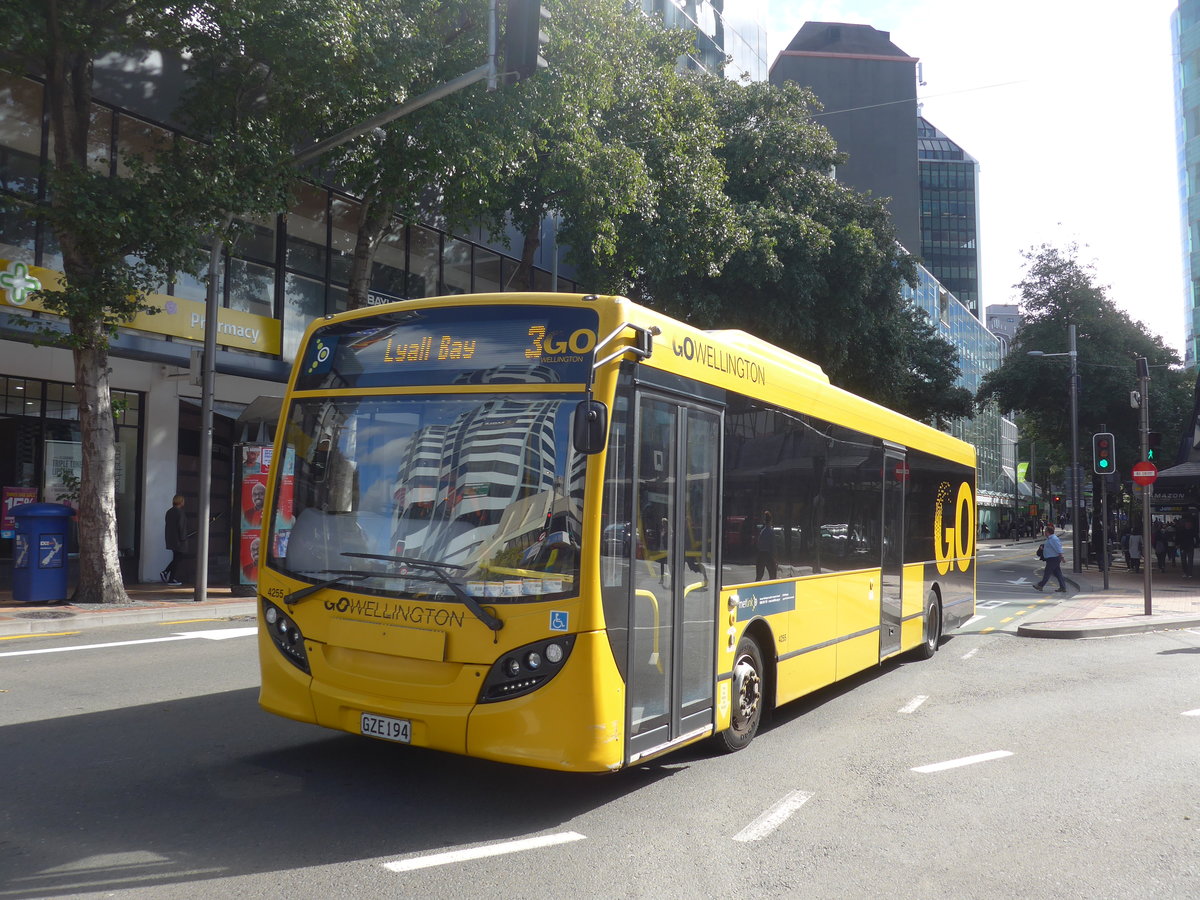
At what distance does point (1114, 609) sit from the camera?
66.8 ft

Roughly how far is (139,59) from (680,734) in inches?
662

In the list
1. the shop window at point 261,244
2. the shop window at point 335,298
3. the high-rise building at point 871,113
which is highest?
the high-rise building at point 871,113

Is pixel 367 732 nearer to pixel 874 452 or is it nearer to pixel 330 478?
pixel 330 478

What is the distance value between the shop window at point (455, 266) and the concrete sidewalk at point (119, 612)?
37.6 feet

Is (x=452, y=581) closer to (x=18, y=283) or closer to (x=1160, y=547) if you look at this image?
(x=18, y=283)

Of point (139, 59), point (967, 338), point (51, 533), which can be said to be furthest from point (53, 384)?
point (967, 338)

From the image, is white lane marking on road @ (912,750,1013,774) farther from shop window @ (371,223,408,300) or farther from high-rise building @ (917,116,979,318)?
high-rise building @ (917,116,979,318)

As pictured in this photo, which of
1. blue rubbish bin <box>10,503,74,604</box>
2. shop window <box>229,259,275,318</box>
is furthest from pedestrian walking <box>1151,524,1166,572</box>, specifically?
blue rubbish bin <box>10,503,74,604</box>

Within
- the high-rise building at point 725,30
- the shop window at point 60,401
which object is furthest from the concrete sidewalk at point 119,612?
the high-rise building at point 725,30

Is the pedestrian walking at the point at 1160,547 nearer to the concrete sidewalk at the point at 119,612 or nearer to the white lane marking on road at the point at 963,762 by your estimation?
the concrete sidewalk at the point at 119,612

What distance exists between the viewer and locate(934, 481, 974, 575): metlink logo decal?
12.6 metres

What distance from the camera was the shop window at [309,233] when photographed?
853 inches

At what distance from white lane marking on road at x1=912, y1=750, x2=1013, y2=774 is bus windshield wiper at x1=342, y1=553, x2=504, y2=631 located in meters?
3.29

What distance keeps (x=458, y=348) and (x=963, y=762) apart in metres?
4.46
